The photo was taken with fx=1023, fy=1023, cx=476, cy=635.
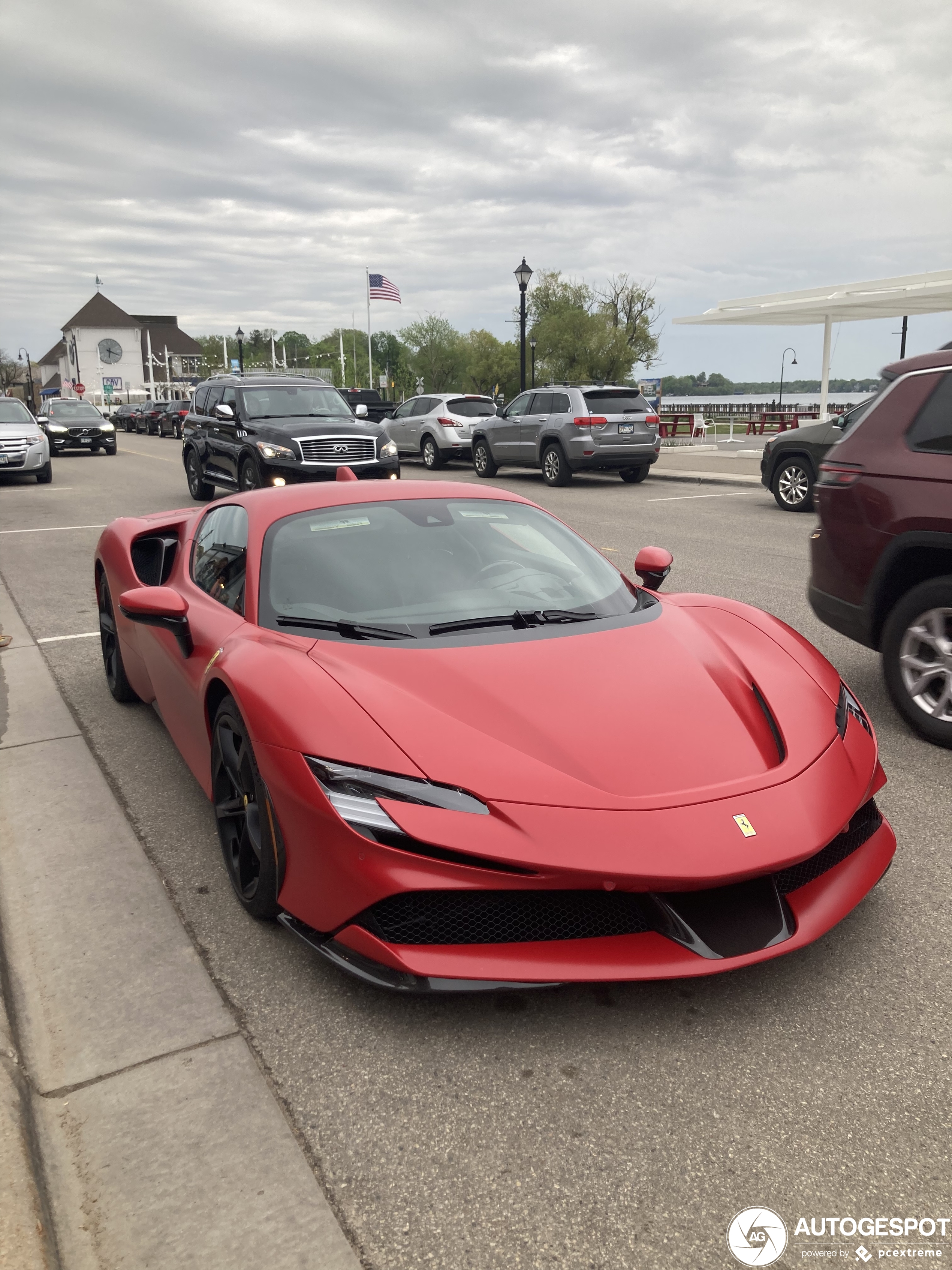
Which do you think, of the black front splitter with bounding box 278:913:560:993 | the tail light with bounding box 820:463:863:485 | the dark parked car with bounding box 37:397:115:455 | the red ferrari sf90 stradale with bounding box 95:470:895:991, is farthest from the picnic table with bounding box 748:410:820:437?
the black front splitter with bounding box 278:913:560:993

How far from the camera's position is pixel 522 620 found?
3543mm

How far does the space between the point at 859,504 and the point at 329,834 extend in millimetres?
3488

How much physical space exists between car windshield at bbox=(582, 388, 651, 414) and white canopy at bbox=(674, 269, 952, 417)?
713 cm

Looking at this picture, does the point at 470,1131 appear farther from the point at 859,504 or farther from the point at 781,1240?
the point at 859,504

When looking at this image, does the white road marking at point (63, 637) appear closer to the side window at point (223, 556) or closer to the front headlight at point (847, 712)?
the side window at point (223, 556)

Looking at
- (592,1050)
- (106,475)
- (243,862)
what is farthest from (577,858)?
(106,475)

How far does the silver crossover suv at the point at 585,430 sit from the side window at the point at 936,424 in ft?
44.2

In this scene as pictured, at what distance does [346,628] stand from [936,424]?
312 cm

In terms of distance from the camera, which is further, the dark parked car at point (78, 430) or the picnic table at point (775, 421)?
Answer: the picnic table at point (775, 421)

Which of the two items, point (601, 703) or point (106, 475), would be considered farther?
point (106, 475)

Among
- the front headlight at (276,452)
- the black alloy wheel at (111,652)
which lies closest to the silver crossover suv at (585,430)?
the front headlight at (276,452)

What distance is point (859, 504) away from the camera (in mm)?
5031

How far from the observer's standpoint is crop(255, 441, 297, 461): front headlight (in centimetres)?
1430

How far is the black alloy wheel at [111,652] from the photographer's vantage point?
5.53 meters
